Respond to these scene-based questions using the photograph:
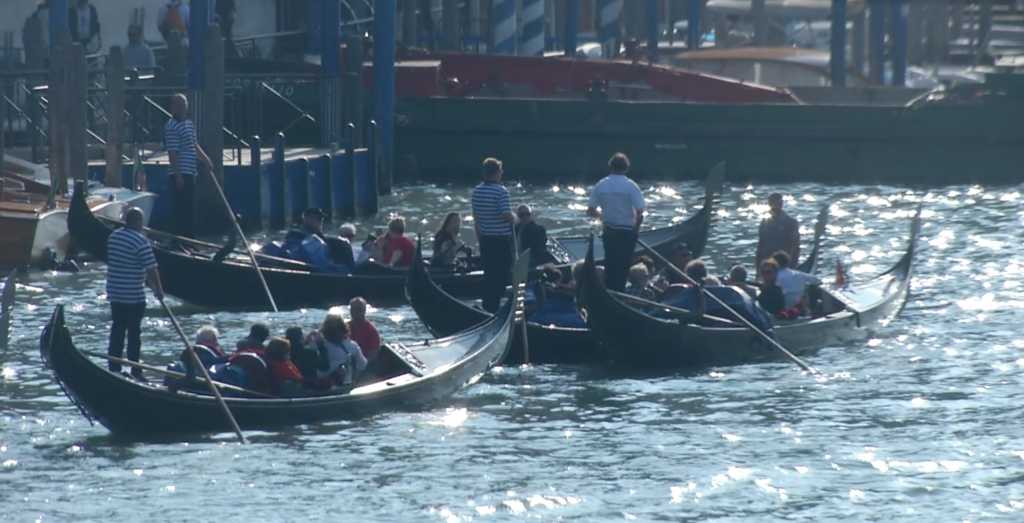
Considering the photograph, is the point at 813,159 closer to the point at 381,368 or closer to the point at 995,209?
the point at 995,209

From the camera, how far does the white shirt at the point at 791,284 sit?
1359cm

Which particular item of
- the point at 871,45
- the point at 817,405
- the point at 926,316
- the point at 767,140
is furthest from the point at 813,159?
the point at 817,405

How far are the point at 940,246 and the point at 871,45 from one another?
1352 centimetres

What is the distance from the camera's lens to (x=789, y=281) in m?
13.6

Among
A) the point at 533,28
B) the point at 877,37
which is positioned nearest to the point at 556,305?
the point at 877,37

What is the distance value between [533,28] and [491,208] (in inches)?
758

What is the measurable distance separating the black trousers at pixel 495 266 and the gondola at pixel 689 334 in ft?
3.46

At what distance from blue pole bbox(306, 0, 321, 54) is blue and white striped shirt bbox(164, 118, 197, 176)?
10.5m

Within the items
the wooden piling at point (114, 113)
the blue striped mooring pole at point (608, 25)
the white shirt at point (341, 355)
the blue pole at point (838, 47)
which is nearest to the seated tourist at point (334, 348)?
the white shirt at point (341, 355)

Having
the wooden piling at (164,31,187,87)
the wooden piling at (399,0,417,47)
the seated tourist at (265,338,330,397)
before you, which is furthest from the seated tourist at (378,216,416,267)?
the wooden piling at (399,0,417,47)

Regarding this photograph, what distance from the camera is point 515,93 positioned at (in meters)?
26.8

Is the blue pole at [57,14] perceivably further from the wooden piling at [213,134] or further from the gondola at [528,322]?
the gondola at [528,322]

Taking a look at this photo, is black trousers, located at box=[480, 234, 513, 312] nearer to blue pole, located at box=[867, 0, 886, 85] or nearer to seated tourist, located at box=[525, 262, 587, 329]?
seated tourist, located at box=[525, 262, 587, 329]

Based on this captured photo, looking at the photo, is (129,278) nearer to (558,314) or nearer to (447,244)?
(558,314)
